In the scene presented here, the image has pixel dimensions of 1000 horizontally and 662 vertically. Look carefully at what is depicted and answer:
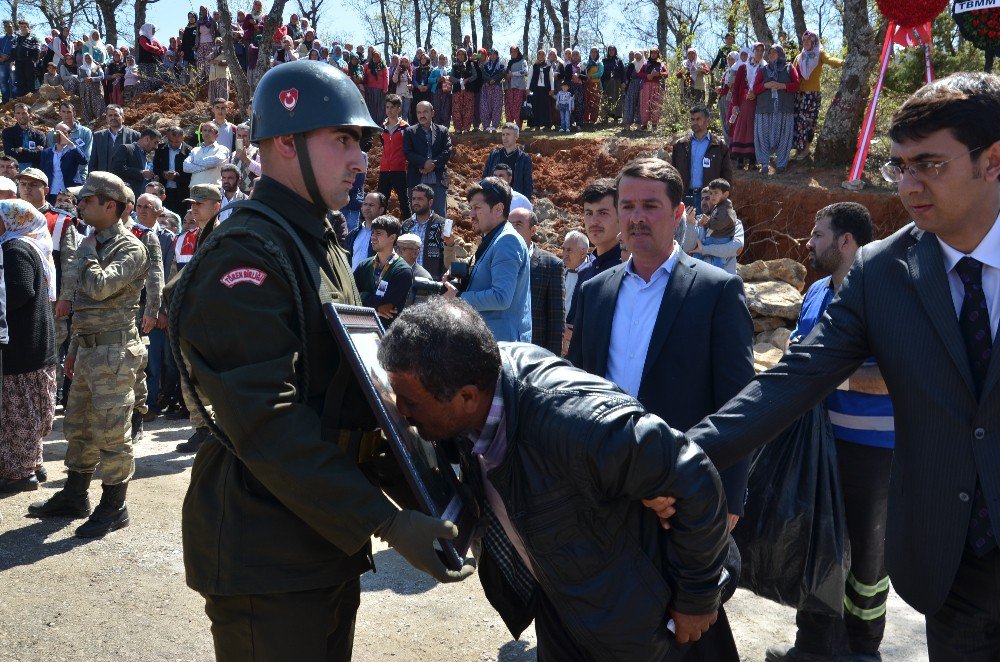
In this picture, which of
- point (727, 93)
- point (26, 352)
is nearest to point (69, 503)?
point (26, 352)

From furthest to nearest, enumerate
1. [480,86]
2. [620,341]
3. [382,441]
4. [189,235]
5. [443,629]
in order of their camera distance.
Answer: [480,86], [189,235], [443,629], [620,341], [382,441]

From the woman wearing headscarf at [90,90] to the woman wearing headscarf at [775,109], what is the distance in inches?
689

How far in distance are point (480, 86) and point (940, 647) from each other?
18873 mm

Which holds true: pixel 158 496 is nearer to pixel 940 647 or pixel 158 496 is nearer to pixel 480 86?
pixel 940 647

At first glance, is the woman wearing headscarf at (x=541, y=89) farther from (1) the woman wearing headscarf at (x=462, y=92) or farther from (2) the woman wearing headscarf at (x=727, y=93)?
(2) the woman wearing headscarf at (x=727, y=93)

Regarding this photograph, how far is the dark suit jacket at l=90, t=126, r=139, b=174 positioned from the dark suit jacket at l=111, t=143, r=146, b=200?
0.15 metres

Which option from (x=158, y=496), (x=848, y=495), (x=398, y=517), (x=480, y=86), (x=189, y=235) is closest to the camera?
(x=398, y=517)

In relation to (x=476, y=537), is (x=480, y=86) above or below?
above

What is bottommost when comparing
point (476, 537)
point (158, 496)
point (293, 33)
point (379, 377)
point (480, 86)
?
point (158, 496)

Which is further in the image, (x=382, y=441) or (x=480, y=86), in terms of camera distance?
(x=480, y=86)

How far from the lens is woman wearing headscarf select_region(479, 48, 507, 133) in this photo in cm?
1970

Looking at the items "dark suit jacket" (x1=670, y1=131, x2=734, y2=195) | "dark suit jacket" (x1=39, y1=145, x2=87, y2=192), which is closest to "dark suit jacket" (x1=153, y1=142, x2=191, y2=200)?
"dark suit jacket" (x1=39, y1=145, x2=87, y2=192)

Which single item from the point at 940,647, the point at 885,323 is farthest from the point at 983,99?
the point at 940,647

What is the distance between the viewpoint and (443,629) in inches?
170
